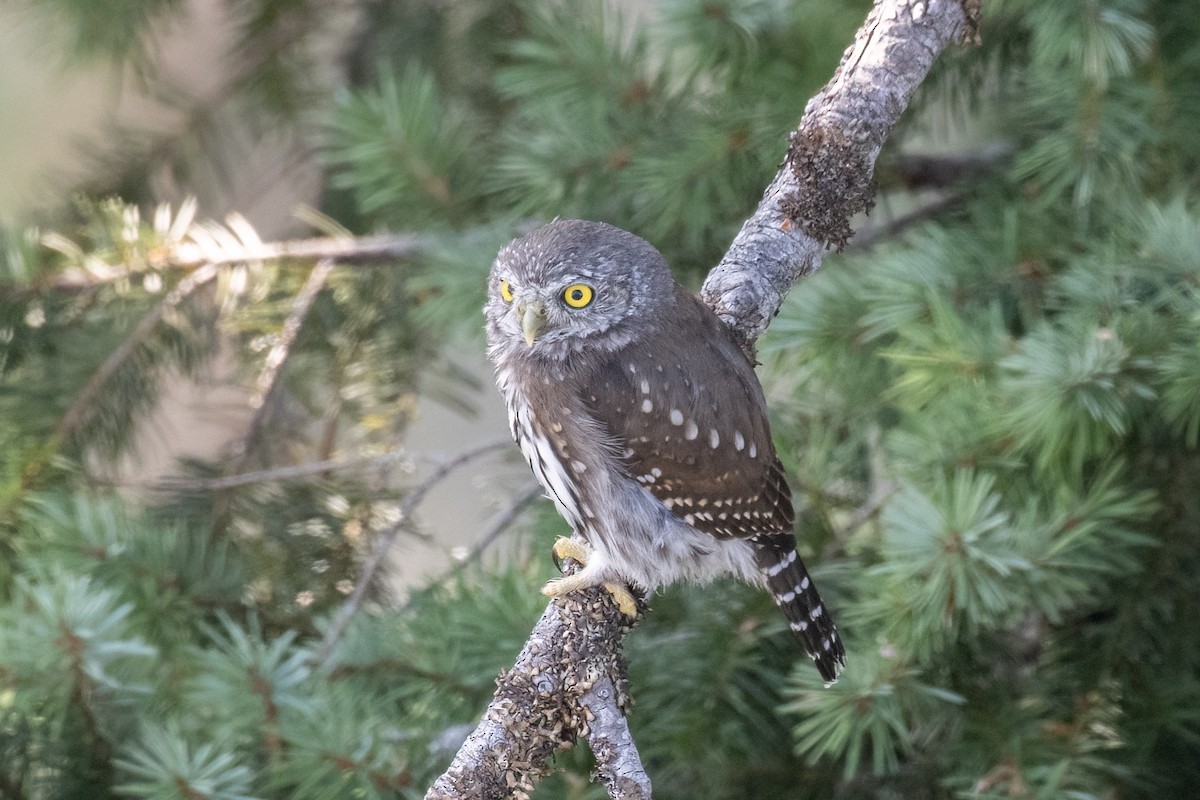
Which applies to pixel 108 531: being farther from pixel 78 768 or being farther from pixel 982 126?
pixel 982 126

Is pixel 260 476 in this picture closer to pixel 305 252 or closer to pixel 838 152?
pixel 305 252

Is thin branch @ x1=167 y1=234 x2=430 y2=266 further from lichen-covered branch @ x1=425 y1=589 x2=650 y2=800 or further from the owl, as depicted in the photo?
lichen-covered branch @ x1=425 y1=589 x2=650 y2=800

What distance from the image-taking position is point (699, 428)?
5.72 feet

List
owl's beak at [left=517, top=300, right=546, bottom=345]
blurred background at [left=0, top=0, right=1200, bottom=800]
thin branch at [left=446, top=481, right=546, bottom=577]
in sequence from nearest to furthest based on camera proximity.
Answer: blurred background at [left=0, top=0, right=1200, bottom=800]
owl's beak at [left=517, top=300, right=546, bottom=345]
thin branch at [left=446, top=481, right=546, bottom=577]

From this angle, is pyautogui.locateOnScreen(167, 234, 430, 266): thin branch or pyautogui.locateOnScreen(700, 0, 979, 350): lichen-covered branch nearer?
pyautogui.locateOnScreen(700, 0, 979, 350): lichen-covered branch

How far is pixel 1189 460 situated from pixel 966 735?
530mm

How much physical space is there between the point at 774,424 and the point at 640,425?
0.35m

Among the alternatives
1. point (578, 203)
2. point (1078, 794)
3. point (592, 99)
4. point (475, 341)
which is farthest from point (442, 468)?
point (1078, 794)

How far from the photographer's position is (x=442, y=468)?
76.5 inches

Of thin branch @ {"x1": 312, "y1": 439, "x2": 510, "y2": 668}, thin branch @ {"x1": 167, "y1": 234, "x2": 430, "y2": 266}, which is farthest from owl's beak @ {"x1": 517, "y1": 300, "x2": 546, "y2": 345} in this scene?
thin branch @ {"x1": 167, "y1": 234, "x2": 430, "y2": 266}

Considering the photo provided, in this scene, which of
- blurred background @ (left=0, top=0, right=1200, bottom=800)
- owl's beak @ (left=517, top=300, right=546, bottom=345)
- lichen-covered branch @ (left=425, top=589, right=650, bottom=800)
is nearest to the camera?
lichen-covered branch @ (left=425, top=589, right=650, bottom=800)

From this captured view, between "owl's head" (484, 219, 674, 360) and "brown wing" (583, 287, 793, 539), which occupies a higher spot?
"owl's head" (484, 219, 674, 360)

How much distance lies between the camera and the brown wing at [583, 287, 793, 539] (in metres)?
1.73

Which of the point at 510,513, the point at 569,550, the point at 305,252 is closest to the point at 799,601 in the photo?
→ the point at 569,550
